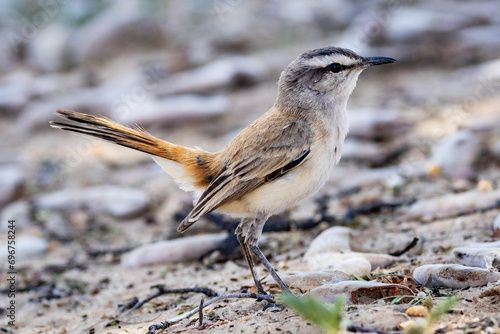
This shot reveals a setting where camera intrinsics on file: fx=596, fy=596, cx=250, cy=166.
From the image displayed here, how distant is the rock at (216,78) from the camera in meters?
9.61

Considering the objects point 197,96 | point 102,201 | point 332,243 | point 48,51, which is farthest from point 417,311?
point 48,51

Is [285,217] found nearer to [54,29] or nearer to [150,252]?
[150,252]

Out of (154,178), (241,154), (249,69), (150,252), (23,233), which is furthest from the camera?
(249,69)

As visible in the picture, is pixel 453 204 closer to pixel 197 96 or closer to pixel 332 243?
pixel 332 243

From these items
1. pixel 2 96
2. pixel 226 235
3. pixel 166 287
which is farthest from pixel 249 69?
pixel 166 287

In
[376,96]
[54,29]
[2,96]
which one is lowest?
[376,96]

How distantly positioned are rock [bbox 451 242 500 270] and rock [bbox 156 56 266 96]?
621cm

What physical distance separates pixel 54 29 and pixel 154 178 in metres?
6.13

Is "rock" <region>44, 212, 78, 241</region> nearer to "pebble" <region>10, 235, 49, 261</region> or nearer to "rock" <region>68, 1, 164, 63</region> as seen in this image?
"pebble" <region>10, 235, 49, 261</region>

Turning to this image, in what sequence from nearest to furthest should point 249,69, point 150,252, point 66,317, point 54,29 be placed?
point 66,317 → point 150,252 → point 249,69 → point 54,29

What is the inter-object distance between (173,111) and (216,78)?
46.7 inches

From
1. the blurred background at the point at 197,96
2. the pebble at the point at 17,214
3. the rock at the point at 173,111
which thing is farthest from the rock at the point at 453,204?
the pebble at the point at 17,214

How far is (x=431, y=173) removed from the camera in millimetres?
6590

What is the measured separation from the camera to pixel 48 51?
11.6 meters
